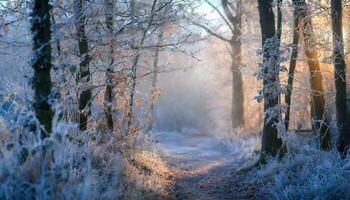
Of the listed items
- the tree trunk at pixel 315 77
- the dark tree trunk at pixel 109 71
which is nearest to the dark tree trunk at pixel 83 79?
the dark tree trunk at pixel 109 71

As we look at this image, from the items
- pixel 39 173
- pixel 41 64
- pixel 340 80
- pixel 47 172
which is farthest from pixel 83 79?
pixel 340 80

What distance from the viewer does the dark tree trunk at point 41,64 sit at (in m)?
6.43

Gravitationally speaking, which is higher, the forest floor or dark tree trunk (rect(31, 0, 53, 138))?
dark tree trunk (rect(31, 0, 53, 138))

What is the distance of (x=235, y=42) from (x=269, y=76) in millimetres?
13358

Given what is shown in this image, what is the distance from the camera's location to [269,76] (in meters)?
11.6

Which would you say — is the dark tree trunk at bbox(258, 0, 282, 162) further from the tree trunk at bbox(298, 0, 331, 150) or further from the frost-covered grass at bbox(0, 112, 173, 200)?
the frost-covered grass at bbox(0, 112, 173, 200)

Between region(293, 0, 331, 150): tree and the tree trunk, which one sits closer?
region(293, 0, 331, 150): tree

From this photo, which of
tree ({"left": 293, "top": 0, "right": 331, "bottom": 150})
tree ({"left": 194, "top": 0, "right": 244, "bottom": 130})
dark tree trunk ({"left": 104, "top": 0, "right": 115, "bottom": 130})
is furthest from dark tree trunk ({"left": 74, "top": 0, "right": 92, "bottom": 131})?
tree ({"left": 194, "top": 0, "right": 244, "bottom": 130})

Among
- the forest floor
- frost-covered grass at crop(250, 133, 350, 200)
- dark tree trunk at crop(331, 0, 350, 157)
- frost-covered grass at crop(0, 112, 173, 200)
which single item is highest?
dark tree trunk at crop(331, 0, 350, 157)

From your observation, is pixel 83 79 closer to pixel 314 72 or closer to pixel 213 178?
pixel 213 178

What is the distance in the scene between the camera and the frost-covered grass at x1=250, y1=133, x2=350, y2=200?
24.5ft

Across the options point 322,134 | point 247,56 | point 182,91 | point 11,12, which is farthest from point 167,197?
point 182,91

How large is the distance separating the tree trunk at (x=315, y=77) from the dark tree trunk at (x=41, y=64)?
7.73 metres

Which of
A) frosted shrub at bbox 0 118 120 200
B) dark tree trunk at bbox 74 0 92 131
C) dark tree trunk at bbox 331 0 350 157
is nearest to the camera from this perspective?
frosted shrub at bbox 0 118 120 200
